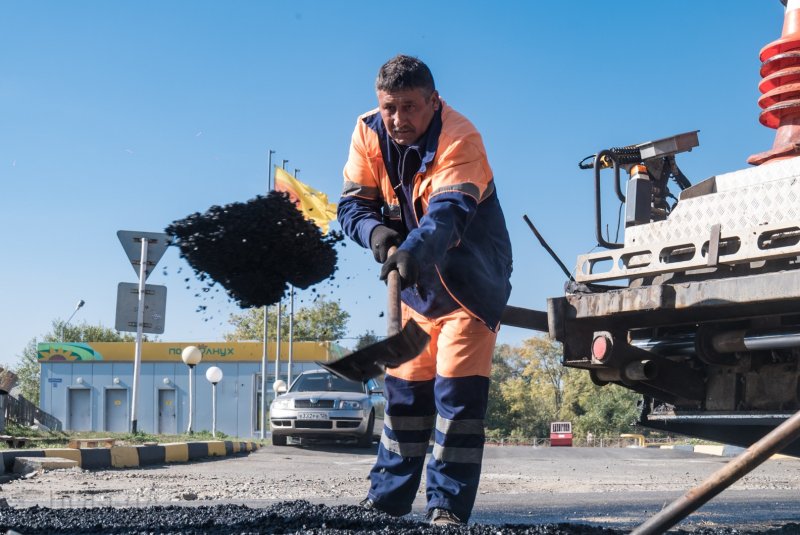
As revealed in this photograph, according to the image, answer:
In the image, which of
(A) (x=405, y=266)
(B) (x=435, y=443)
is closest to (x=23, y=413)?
(B) (x=435, y=443)

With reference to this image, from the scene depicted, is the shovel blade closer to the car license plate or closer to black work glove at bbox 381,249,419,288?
black work glove at bbox 381,249,419,288

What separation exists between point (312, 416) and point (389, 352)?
13.3 m

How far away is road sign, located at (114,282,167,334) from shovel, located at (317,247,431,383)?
809 centimetres

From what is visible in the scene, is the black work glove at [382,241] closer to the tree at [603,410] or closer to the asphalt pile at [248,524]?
the asphalt pile at [248,524]

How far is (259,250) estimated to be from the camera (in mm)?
5113

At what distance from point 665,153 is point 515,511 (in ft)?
7.51

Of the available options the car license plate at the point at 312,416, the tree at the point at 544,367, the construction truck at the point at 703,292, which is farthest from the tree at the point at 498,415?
the construction truck at the point at 703,292

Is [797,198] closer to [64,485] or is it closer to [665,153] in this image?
[665,153]

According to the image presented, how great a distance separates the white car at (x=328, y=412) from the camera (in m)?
16.6

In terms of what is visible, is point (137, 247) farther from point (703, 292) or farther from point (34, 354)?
point (34, 354)

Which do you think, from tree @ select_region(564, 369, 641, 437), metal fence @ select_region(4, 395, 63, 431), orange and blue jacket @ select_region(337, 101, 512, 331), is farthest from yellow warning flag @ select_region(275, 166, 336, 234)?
tree @ select_region(564, 369, 641, 437)

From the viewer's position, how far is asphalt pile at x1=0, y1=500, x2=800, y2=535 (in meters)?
3.45

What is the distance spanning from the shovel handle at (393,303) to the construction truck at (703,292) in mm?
1666

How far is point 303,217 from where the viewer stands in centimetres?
533
